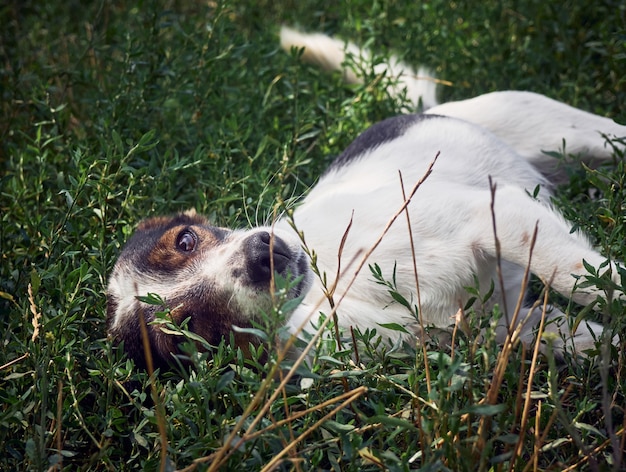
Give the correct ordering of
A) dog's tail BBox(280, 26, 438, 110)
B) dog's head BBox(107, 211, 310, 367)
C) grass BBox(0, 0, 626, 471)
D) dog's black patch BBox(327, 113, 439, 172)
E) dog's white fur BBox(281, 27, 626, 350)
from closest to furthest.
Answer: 1. grass BBox(0, 0, 626, 471)
2. dog's head BBox(107, 211, 310, 367)
3. dog's white fur BBox(281, 27, 626, 350)
4. dog's black patch BBox(327, 113, 439, 172)
5. dog's tail BBox(280, 26, 438, 110)

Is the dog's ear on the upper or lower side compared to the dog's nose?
lower

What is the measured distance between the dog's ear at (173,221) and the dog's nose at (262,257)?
671mm

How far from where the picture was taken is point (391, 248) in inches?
121

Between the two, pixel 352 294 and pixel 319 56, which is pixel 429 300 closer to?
pixel 352 294

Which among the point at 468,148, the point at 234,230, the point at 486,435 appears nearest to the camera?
the point at 486,435

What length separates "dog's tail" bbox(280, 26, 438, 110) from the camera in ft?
15.3

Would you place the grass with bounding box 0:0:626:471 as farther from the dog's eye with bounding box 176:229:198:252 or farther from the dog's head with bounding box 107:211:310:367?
the dog's eye with bounding box 176:229:198:252

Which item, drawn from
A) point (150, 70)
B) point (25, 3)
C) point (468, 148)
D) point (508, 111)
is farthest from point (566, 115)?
point (25, 3)

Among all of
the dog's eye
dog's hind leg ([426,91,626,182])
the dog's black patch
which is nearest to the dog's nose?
the dog's eye

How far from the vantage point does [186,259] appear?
2.94 meters

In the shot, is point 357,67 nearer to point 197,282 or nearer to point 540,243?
point 540,243

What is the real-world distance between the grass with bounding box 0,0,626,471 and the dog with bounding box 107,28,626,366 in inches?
5.4

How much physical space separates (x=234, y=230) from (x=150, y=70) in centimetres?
120

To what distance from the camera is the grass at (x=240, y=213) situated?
2.10 metres
